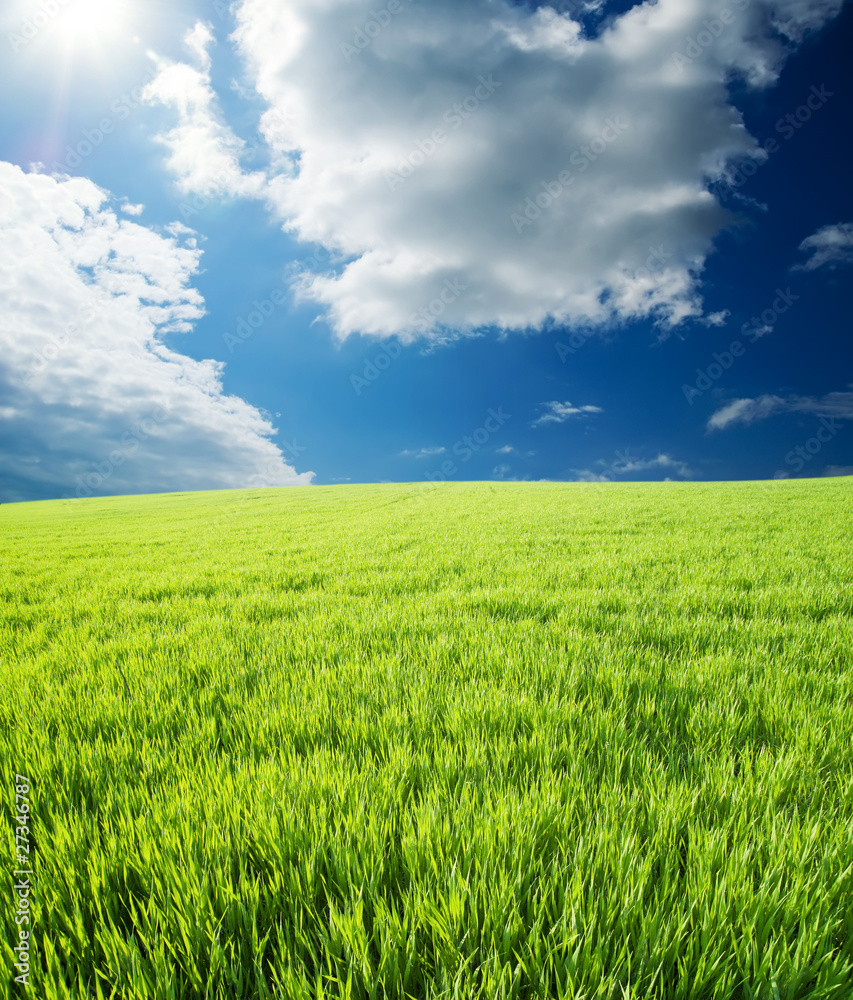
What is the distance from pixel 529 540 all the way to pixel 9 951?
27.5ft

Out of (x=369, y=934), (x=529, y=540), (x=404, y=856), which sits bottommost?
(x=369, y=934)

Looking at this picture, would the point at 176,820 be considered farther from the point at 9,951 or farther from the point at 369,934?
the point at 369,934

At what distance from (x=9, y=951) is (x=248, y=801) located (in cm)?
70

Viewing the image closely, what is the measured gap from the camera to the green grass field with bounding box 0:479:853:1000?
118cm

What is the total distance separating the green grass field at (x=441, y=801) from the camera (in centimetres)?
118

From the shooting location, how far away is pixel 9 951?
1240 mm

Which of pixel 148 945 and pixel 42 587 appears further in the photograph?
pixel 42 587

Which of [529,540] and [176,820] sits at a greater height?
[529,540]

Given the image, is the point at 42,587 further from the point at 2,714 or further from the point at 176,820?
the point at 176,820

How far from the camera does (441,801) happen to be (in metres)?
1.75

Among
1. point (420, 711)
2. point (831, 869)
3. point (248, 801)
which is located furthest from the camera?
point (420, 711)

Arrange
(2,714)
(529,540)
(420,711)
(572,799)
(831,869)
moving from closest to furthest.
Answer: (831,869)
(572,799)
(420,711)
(2,714)
(529,540)

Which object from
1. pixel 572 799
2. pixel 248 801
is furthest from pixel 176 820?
pixel 572 799

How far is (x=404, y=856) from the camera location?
57.8 inches
